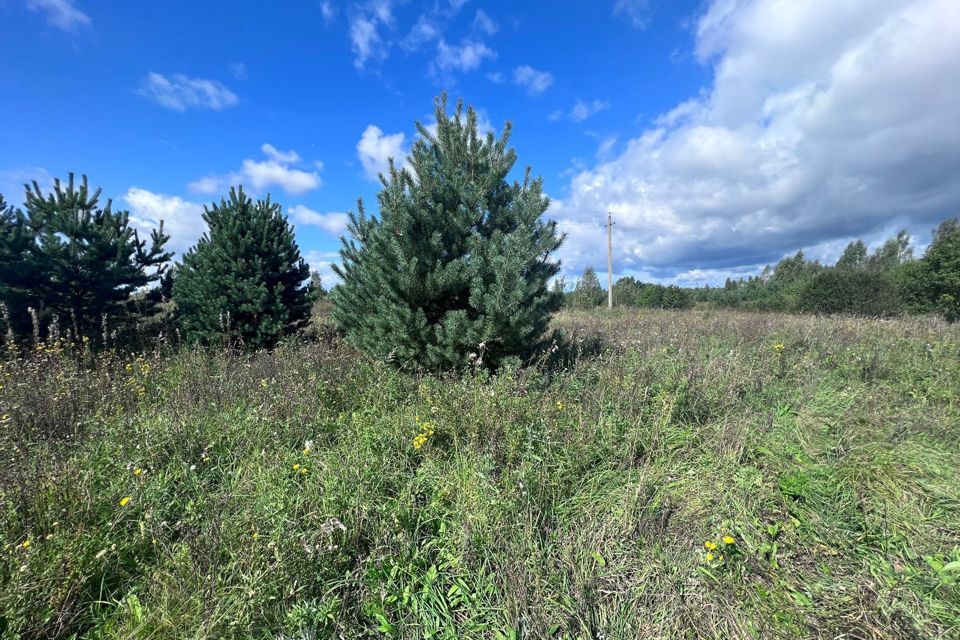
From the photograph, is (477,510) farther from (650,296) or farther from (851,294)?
(650,296)

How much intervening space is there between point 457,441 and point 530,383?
1242mm

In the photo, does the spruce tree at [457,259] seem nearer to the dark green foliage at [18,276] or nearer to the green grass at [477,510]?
the green grass at [477,510]

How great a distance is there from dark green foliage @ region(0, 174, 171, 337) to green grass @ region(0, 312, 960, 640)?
3.37 meters

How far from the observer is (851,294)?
13.9m

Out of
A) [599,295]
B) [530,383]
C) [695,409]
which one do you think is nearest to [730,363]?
[695,409]

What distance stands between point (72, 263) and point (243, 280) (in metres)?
2.92

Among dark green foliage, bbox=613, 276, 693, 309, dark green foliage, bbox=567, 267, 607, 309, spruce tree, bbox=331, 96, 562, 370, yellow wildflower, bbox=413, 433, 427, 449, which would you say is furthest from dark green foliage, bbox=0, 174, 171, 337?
dark green foliage, bbox=613, 276, 693, 309

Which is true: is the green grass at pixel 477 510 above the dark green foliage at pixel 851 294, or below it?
below

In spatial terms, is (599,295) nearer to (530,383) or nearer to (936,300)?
(936,300)

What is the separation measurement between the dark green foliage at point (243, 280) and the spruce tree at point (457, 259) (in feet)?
8.88

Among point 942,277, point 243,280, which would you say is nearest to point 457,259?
point 243,280

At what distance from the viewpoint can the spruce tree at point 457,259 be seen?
165 inches

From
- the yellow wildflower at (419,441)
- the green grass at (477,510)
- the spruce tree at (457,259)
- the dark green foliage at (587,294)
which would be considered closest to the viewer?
the green grass at (477,510)

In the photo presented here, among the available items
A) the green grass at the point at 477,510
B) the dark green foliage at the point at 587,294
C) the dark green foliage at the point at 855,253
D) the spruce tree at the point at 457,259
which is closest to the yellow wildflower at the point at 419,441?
the green grass at the point at 477,510
